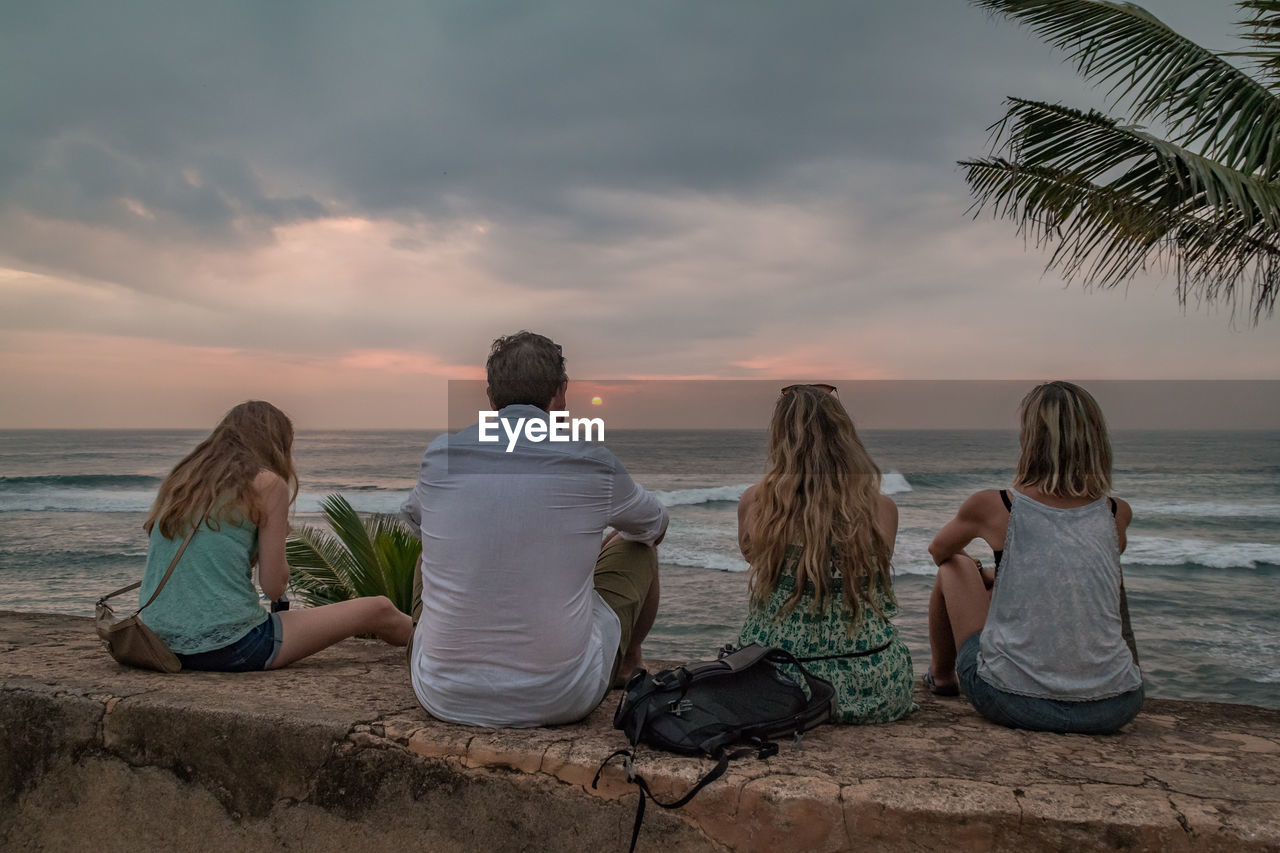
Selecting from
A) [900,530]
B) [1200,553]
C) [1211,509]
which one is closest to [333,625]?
[1200,553]

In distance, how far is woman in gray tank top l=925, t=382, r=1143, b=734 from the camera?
2.80 meters

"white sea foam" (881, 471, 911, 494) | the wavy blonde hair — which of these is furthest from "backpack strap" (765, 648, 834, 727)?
"white sea foam" (881, 471, 911, 494)

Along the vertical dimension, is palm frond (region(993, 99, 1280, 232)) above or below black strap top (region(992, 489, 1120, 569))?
above

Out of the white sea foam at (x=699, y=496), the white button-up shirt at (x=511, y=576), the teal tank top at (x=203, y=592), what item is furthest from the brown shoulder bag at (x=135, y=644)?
the white sea foam at (x=699, y=496)

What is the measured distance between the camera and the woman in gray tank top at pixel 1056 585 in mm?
2799

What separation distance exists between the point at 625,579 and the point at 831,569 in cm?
72

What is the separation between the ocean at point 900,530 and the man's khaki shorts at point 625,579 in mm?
3186

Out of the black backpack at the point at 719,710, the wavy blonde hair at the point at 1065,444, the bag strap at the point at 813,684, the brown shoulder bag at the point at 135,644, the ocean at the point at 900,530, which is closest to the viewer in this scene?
the black backpack at the point at 719,710

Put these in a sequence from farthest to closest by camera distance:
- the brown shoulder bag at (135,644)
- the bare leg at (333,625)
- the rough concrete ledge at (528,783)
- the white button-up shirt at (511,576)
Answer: the bare leg at (333,625) < the brown shoulder bag at (135,644) < the white button-up shirt at (511,576) < the rough concrete ledge at (528,783)

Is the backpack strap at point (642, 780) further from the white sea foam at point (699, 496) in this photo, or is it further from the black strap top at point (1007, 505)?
the white sea foam at point (699, 496)

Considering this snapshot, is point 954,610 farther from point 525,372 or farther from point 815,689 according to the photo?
point 525,372

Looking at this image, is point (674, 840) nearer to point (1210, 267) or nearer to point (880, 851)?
point (880, 851)

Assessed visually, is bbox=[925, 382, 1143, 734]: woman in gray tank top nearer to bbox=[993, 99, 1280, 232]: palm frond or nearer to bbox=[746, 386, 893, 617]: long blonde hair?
bbox=[746, 386, 893, 617]: long blonde hair

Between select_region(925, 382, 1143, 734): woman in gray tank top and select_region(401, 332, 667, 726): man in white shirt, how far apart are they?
1332 millimetres
